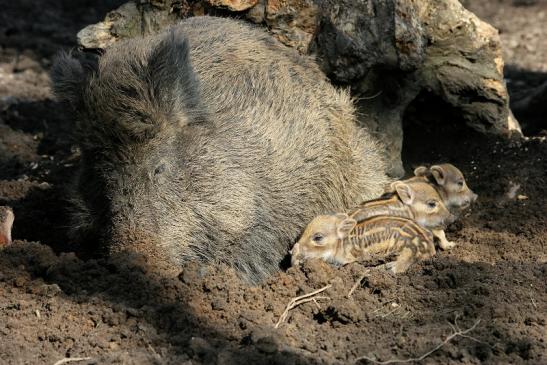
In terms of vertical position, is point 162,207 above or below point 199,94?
below

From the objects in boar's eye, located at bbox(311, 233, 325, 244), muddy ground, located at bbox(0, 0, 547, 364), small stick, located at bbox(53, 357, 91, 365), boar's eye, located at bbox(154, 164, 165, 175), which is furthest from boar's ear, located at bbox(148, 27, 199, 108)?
small stick, located at bbox(53, 357, 91, 365)

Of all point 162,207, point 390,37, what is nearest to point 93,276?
point 162,207

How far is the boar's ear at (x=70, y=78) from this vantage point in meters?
4.89

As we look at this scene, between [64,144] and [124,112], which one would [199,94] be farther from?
[64,144]

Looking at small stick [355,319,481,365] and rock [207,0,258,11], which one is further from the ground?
rock [207,0,258,11]

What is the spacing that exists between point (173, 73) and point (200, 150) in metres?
0.45

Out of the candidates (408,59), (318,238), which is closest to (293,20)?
(408,59)

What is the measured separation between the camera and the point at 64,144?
330 inches

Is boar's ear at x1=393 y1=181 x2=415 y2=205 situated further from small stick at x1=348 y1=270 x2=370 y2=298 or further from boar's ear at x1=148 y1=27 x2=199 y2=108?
boar's ear at x1=148 y1=27 x2=199 y2=108

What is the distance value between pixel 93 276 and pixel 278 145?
143 cm

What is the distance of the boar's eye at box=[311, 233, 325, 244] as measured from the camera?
5113 millimetres

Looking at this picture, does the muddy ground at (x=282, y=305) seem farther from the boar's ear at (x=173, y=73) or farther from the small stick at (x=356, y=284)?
the boar's ear at (x=173, y=73)

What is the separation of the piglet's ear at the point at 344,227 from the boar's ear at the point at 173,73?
113 centimetres

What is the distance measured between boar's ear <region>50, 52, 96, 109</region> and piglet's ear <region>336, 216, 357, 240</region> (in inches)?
65.8
